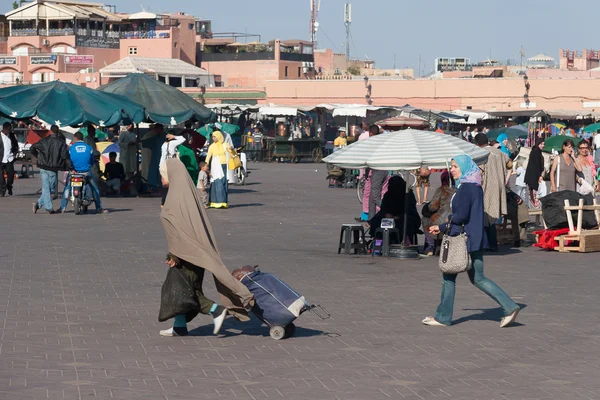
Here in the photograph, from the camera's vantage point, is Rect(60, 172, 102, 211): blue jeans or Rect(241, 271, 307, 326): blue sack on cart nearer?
Rect(241, 271, 307, 326): blue sack on cart

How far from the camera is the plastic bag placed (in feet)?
28.8

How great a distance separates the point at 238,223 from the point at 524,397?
1278cm

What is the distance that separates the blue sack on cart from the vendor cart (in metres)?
36.2

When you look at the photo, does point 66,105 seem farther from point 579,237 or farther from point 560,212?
point 579,237

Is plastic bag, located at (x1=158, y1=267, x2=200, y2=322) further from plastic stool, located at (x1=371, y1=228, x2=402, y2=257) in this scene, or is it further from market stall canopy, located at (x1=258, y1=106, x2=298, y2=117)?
market stall canopy, located at (x1=258, y1=106, x2=298, y2=117)

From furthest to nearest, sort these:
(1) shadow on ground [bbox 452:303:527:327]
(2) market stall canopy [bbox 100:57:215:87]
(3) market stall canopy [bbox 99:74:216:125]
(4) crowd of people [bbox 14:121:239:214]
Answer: (2) market stall canopy [bbox 100:57:215:87] → (3) market stall canopy [bbox 99:74:216:125] → (4) crowd of people [bbox 14:121:239:214] → (1) shadow on ground [bbox 452:303:527:327]

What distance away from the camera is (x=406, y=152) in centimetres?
1423

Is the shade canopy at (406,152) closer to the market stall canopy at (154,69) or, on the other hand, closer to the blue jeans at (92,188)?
the blue jeans at (92,188)

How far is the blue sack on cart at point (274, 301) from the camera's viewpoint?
29.2ft

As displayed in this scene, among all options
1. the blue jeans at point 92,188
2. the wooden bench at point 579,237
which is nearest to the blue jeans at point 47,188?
the blue jeans at point 92,188

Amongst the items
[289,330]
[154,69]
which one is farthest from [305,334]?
[154,69]

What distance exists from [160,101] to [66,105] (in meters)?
2.61

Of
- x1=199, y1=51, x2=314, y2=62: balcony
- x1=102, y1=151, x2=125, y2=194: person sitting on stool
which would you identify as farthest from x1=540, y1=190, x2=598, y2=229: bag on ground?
x1=199, y1=51, x2=314, y2=62: balcony

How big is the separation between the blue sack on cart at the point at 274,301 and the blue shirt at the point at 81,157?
1219 centimetres
